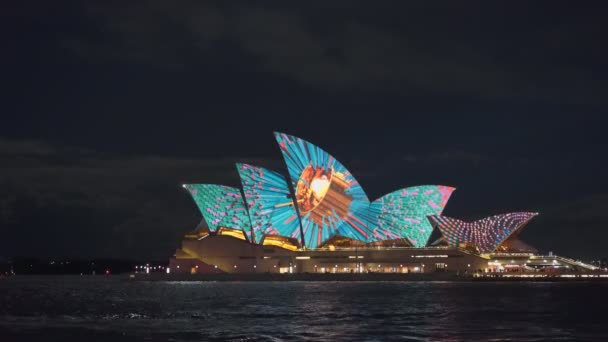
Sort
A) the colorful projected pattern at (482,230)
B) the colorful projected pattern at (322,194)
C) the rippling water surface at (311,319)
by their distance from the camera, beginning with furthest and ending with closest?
the colorful projected pattern at (482,230), the colorful projected pattern at (322,194), the rippling water surface at (311,319)

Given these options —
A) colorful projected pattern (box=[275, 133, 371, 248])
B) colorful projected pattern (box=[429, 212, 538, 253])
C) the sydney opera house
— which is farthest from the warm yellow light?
colorful projected pattern (box=[429, 212, 538, 253])

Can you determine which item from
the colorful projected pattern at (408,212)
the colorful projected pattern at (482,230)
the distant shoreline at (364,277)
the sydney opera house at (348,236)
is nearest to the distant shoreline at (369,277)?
the distant shoreline at (364,277)

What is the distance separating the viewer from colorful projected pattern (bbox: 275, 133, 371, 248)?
80312 mm

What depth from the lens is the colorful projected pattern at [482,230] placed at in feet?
293

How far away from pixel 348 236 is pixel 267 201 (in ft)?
36.6

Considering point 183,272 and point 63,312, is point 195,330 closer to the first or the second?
point 63,312

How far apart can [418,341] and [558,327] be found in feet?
25.7

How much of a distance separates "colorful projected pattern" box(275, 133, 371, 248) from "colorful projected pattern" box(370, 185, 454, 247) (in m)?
2.05

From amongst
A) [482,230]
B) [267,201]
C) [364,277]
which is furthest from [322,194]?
[482,230]

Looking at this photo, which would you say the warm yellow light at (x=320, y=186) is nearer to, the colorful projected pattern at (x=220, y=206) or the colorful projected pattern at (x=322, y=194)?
the colorful projected pattern at (x=322, y=194)

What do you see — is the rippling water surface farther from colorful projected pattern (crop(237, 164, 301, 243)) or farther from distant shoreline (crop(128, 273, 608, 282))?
distant shoreline (crop(128, 273, 608, 282))

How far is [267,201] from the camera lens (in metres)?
84.1

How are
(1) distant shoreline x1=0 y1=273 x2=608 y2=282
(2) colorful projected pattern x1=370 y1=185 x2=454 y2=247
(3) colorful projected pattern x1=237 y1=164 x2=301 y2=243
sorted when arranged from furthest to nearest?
(2) colorful projected pattern x1=370 y1=185 x2=454 y2=247 → (1) distant shoreline x1=0 y1=273 x2=608 y2=282 → (3) colorful projected pattern x1=237 y1=164 x2=301 y2=243

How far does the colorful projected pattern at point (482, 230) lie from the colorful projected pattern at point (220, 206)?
22818 millimetres
